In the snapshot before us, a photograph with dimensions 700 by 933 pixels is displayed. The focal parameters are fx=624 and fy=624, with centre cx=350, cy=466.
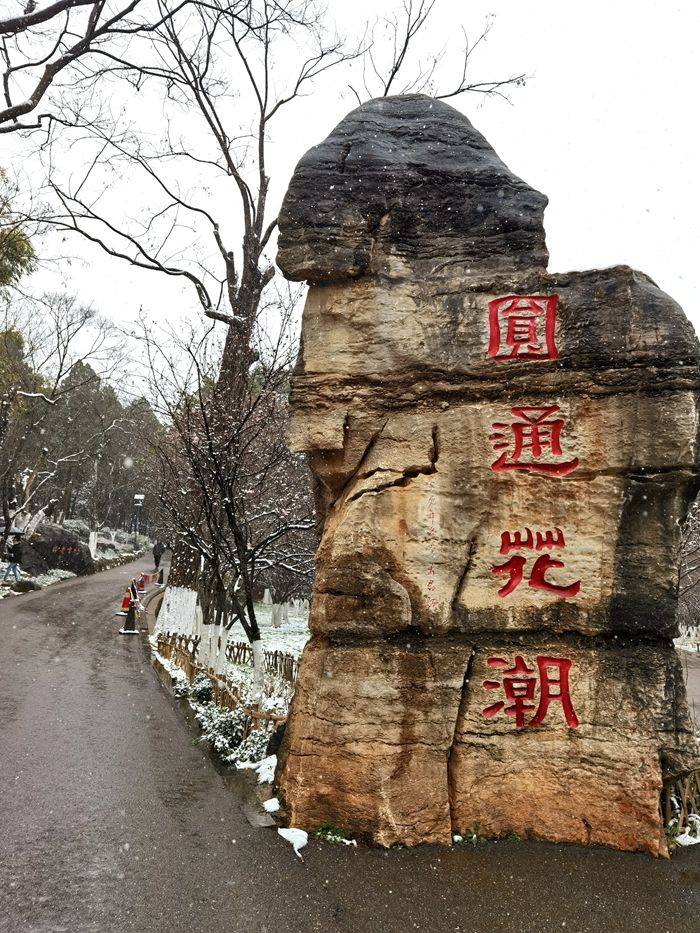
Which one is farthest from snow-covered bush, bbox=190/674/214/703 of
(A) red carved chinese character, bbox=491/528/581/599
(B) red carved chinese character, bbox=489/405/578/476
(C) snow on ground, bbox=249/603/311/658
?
(B) red carved chinese character, bbox=489/405/578/476

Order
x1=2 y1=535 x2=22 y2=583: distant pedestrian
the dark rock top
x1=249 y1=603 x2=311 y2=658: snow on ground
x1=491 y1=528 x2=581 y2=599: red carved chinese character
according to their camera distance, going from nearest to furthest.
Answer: x1=491 y1=528 x2=581 y2=599: red carved chinese character, the dark rock top, x1=249 y1=603 x2=311 y2=658: snow on ground, x1=2 y1=535 x2=22 y2=583: distant pedestrian

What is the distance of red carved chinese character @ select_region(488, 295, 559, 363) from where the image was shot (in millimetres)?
5164

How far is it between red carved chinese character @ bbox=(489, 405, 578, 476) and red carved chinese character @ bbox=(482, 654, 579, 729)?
5.09 feet

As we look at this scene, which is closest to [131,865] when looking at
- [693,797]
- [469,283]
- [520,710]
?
[520,710]

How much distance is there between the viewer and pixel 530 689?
501cm

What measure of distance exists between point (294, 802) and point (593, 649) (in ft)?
8.82

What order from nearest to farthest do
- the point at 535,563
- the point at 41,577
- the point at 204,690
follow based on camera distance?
the point at 535,563, the point at 204,690, the point at 41,577

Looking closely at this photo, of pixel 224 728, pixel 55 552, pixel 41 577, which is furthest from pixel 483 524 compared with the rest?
pixel 55 552

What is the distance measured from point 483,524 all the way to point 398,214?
9.17ft

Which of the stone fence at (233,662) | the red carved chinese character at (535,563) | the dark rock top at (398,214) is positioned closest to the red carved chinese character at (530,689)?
the red carved chinese character at (535,563)

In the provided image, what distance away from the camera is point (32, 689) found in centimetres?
959

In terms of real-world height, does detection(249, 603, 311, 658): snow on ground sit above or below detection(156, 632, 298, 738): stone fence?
below

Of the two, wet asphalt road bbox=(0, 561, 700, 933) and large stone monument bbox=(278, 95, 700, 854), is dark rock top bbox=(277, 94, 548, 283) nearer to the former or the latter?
large stone monument bbox=(278, 95, 700, 854)

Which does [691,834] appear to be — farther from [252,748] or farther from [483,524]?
[252,748]
